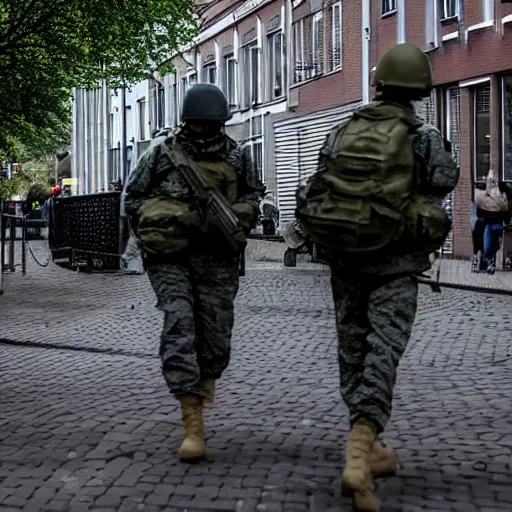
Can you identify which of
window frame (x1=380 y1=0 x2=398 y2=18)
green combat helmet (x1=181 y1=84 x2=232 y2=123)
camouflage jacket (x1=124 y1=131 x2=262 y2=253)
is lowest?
camouflage jacket (x1=124 y1=131 x2=262 y2=253)

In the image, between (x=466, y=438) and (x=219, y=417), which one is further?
(x=219, y=417)

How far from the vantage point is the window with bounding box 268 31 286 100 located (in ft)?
129

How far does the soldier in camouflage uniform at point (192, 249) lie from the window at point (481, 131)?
19.4m

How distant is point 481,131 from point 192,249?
19935 millimetres

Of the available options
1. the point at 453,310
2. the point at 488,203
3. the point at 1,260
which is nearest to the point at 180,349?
the point at 453,310

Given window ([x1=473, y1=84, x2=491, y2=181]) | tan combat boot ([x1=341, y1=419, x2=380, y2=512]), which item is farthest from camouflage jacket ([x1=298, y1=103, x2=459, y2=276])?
window ([x1=473, y1=84, x2=491, y2=181])

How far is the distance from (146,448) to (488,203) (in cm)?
1699

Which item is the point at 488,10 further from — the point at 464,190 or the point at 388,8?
the point at 388,8

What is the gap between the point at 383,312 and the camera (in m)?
6.09

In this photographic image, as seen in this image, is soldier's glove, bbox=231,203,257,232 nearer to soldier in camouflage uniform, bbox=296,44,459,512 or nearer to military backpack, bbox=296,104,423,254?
soldier in camouflage uniform, bbox=296,44,459,512

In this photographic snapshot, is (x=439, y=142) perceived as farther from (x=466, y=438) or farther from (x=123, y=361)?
(x=123, y=361)

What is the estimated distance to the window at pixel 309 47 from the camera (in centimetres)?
3566

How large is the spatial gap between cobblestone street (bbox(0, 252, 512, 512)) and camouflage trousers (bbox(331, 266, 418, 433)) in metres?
0.38

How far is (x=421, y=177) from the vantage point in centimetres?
607
